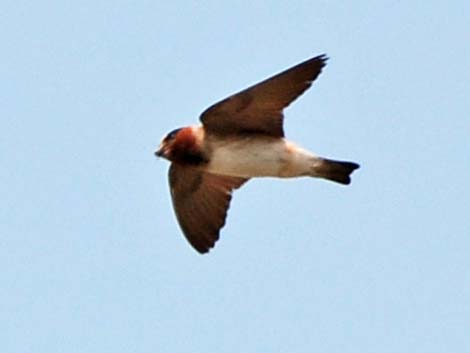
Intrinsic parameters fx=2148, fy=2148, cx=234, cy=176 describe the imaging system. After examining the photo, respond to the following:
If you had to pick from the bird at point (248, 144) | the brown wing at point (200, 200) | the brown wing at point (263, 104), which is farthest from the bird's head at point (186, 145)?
the brown wing at point (200, 200)

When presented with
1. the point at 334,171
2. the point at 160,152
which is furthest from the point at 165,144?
the point at 334,171

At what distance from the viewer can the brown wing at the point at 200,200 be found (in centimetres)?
Answer: 1493

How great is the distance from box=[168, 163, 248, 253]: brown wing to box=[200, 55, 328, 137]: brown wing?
2.58ft

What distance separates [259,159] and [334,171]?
0.51 meters

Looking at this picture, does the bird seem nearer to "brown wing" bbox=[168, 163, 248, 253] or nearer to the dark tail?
the dark tail

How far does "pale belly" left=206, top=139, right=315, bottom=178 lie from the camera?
14.2 metres

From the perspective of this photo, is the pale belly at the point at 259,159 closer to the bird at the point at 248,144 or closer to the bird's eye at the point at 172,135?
the bird at the point at 248,144

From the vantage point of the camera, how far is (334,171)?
46.8ft

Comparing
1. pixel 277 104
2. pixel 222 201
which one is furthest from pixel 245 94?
pixel 222 201

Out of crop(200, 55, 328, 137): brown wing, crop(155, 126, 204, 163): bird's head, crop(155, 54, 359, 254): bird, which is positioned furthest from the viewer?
crop(155, 126, 204, 163): bird's head

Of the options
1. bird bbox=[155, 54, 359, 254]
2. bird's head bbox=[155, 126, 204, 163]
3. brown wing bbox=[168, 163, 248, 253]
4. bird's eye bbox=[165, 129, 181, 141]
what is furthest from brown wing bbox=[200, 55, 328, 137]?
brown wing bbox=[168, 163, 248, 253]

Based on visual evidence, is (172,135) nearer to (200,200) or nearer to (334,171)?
(200,200)

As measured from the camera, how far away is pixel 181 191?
15.1 m

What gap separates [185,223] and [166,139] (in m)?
0.77
